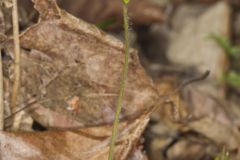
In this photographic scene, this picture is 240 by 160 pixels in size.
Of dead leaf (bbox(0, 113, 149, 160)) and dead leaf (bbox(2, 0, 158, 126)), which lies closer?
dead leaf (bbox(0, 113, 149, 160))

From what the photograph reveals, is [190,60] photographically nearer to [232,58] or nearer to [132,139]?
[232,58]

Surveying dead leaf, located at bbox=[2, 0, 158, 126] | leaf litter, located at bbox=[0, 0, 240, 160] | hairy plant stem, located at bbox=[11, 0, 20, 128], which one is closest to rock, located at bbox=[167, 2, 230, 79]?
leaf litter, located at bbox=[0, 0, 240, 160]

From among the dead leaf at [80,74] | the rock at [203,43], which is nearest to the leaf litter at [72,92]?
the dead leaf at [80,74]

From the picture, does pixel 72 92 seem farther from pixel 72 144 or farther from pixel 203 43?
pixel 203 43

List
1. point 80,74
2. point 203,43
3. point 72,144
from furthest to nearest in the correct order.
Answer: point 203,43
point 80,74
point 72,144

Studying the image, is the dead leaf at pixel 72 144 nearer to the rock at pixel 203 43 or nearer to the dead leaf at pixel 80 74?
the dead leaf at pixel 80 74

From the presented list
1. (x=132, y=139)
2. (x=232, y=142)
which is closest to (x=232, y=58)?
(x=232, y=142)

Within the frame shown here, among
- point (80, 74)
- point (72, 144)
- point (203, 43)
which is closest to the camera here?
point (72, 144)

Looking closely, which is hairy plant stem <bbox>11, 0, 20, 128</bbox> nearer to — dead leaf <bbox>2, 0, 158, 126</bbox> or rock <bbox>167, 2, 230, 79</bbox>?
dead leaf <bbox>2, 0, 158, 126</bbox>

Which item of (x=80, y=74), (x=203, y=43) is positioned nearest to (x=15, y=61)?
(x=80, y=74)

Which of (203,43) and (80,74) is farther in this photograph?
(203,43)
